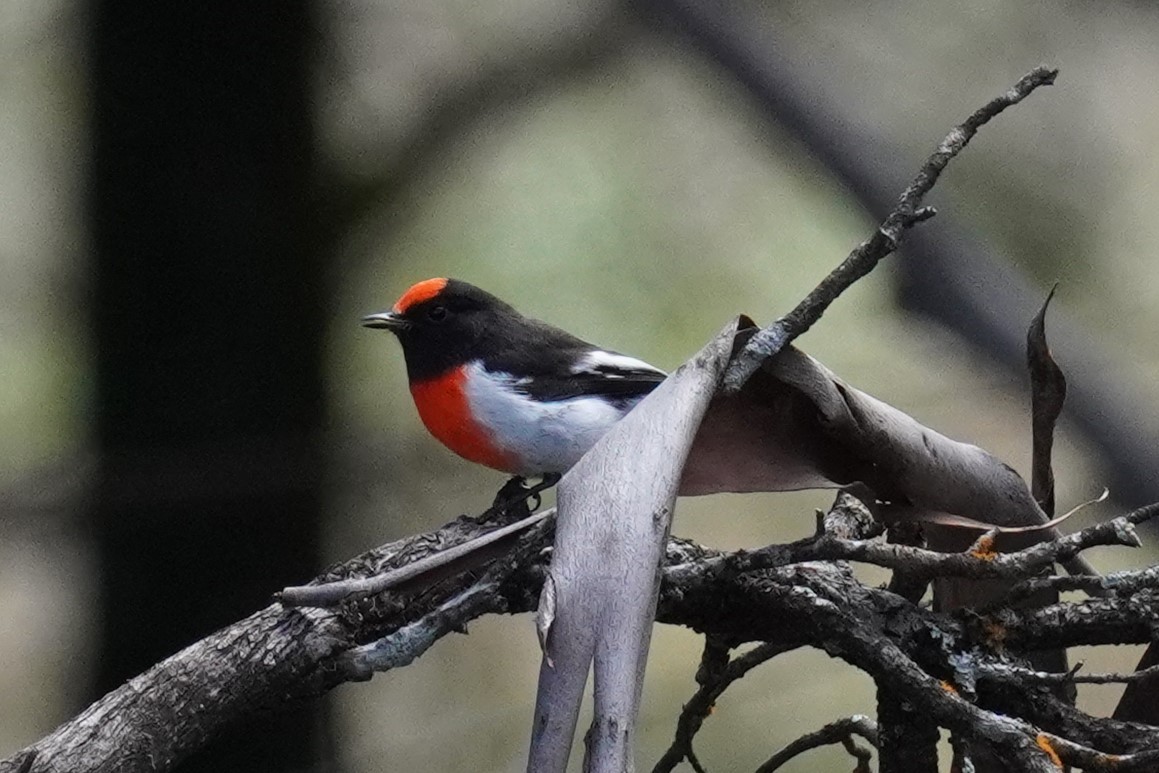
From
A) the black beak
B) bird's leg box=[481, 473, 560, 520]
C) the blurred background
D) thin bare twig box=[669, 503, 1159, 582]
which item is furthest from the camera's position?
the blurred background

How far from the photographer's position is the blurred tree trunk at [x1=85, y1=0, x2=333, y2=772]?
247cm

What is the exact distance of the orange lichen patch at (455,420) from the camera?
1934 millimetres

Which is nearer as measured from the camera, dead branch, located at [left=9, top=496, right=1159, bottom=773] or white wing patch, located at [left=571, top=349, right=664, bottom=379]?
dead branch, located at [left=9, top=496, right=1159, bottom=773]

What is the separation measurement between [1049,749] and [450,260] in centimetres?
248

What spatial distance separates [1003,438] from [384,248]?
4.60 ft

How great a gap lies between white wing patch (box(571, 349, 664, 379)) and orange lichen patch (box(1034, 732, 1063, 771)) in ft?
3.90

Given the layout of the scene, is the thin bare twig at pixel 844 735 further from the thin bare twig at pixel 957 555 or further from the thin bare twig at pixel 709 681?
the thin bare twig at pixel 957 555

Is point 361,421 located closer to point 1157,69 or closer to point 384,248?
point 384,248

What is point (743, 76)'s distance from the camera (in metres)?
2.18

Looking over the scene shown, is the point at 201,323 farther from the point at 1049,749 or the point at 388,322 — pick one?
the point at 1049,749

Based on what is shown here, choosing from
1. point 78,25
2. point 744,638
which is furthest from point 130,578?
point 744,638

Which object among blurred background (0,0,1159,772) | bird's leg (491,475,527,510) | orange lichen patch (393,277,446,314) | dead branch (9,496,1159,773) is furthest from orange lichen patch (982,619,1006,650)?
orange lichen patch (393,277,446,314)

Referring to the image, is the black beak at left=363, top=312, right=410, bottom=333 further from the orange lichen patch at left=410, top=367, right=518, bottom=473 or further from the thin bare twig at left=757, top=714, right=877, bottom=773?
the thin bare twig at left=757, top=714, right=877, bottom=773

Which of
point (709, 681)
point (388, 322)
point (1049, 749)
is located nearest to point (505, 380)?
point (388, 322)
